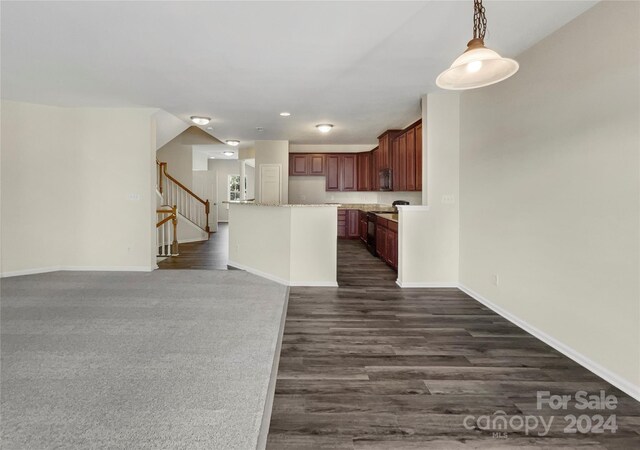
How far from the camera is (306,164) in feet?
28.2

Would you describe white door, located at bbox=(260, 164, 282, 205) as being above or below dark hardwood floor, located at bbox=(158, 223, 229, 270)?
above

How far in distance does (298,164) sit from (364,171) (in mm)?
1812

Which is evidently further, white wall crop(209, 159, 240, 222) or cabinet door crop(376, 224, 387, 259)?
white wall crop(209, 159, 240, 222)

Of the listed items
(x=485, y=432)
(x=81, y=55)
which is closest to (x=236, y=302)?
(x=485, y=432)

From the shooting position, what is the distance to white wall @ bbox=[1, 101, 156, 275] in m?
4.95

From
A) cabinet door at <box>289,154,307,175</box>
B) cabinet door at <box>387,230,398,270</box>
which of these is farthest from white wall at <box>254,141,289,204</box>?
cabinet door at <box>387,230,398,270</box>

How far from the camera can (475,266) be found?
12.7 feet

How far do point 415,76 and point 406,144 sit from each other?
5.97 feet

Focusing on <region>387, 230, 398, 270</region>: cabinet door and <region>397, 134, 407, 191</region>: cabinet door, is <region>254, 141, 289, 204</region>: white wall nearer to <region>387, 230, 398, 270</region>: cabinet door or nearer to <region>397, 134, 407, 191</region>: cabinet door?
<region>397, 134, 407, 191</region>: cabinet door

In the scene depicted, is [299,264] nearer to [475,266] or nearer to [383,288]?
[383,288]

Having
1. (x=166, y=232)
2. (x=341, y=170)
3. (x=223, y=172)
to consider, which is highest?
(x=223, y=172)

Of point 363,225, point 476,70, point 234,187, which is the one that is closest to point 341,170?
point 363,225

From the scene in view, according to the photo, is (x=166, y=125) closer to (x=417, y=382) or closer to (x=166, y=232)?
(x=166, y=232)

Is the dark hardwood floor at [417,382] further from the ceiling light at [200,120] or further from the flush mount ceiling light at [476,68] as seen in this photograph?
the ceiling light at [200,120]
